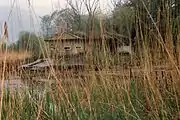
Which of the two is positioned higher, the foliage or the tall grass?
the foliage

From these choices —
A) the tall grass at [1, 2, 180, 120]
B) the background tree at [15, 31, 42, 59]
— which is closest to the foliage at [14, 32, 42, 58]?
the background tree at [15, 31, 42, 59]

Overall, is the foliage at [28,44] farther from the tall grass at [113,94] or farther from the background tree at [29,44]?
the tall grass at [113,94]

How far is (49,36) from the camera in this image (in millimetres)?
3123

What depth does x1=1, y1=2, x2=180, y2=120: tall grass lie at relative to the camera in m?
2.00

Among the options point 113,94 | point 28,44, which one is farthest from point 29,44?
point 113,94

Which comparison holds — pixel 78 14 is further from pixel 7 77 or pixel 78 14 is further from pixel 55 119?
pixel 55 119

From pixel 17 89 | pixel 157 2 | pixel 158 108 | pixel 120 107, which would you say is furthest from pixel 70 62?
pixel 158 108

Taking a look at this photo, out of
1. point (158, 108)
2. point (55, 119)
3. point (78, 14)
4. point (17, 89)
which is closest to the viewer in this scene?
point (158, 108)

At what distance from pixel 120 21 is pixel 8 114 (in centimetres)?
181

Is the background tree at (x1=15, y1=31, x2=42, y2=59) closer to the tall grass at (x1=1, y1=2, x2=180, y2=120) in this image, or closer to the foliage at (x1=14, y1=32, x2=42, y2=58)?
the foliage at (x1=14, y1=32, x2=42, y2=58)

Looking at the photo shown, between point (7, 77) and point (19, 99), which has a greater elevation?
point (7, 77)

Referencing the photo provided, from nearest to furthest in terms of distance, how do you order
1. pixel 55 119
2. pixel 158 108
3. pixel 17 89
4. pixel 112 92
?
pixel 158 108 → pixel 55 119 → pixel 112 92 → pixel 17 89

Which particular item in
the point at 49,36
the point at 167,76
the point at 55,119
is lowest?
the point at 55,119

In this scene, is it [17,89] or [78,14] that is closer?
[17,89]
